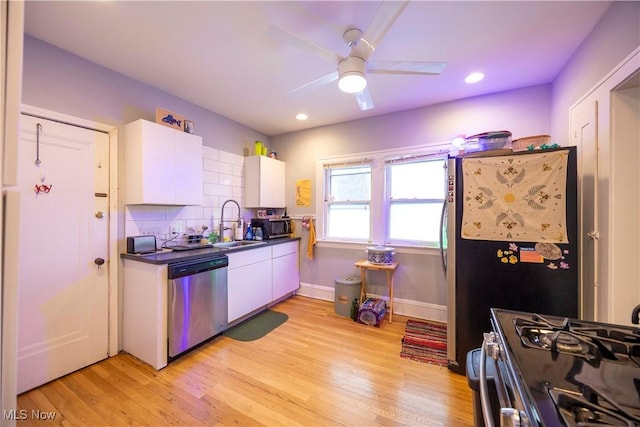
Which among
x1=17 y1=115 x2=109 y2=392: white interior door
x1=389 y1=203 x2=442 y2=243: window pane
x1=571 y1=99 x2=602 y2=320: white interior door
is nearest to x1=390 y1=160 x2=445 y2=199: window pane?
x1=389 y1=203 x2=442 y2=243: window pane

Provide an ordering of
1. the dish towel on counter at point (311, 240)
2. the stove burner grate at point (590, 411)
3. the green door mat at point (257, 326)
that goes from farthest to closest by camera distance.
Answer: the dish towel on counter at point (311, 240), the green door mat at point (257, 326), the stove burner grate at point (590, 411)

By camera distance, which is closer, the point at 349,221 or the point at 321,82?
the point at 321,82

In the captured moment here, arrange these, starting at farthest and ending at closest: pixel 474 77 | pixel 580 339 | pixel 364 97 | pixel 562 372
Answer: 1. pixel 474 77
2. pixel 364 97
3. pixel 580 339
4. pixel 562 372

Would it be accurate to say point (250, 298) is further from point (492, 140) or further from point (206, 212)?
point (492, 140)

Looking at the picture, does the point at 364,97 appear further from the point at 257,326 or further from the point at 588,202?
the point at 257,326

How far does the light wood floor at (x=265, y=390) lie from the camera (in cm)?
158

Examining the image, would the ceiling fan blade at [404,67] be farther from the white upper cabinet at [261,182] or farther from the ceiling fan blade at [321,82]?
the white upper cabinet at [261,182]

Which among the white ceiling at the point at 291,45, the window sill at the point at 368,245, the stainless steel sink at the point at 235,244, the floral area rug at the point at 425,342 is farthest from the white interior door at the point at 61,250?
the floral area rug at the point at 425,342

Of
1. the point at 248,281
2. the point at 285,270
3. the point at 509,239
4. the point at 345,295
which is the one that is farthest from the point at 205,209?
the point at 509,239

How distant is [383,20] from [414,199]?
2.20 m

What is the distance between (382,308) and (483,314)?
1.24m

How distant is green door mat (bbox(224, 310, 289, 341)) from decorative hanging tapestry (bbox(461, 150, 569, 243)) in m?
2.25

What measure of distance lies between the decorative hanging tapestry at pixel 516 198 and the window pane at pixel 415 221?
3.64 ft

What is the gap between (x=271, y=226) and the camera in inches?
138
